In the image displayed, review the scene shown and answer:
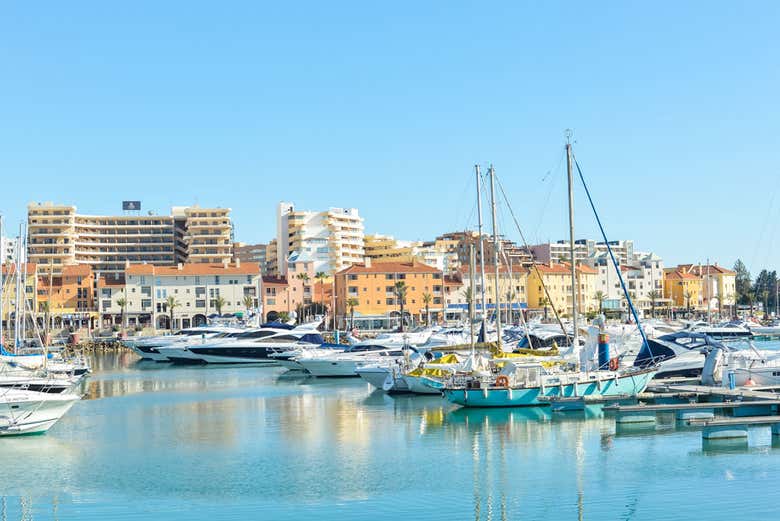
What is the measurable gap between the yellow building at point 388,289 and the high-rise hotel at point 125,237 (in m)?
28.6

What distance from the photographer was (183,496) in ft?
91.9

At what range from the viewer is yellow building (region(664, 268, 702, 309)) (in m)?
186

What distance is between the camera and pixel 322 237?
170625 millimetres

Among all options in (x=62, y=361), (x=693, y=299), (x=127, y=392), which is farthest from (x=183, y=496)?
(x=693, y=299)

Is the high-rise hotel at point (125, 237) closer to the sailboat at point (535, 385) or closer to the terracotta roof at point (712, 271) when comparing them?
the terracotta roof at point (712, 271)

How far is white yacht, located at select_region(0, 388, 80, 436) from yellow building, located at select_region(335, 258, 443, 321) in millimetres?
102265

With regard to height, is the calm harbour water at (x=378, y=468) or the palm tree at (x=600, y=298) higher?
the palm tree at (x=600, y=298)

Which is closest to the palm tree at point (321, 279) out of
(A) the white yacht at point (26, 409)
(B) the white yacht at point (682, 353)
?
(B) the white yacht at point (682, 353)

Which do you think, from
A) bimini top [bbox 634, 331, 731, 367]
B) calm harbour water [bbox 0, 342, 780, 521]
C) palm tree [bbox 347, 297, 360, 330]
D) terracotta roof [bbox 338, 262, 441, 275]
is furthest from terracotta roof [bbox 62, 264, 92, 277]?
bimini top [bbox 634, 331, 731, 367]

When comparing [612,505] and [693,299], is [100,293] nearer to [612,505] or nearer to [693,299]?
[693,299]

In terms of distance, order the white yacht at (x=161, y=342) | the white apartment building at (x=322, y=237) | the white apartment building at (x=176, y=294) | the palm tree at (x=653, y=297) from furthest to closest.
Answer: the palm tree at (x=653, y=297), the white apartment building at (x=322, y=237), the white apartment building at (x=176, y=294), the white yacht at (x=161, y=342)

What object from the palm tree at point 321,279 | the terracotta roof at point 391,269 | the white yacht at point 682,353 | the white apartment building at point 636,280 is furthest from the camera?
the white apartment building at point 636,280

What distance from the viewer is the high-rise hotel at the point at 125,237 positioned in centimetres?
16125

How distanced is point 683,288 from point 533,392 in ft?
493
